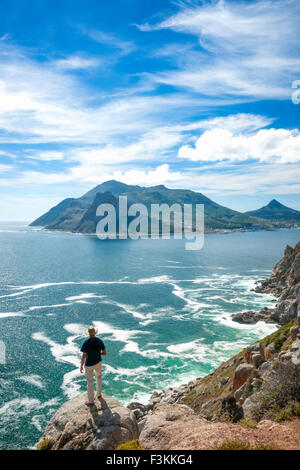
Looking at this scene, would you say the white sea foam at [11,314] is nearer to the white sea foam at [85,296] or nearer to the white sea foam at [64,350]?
the white sea foam at [64,350]

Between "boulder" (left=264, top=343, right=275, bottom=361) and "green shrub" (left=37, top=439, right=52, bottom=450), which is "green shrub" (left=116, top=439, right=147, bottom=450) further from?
"boulder" (left=264, top=343, right=275, bottom=361)

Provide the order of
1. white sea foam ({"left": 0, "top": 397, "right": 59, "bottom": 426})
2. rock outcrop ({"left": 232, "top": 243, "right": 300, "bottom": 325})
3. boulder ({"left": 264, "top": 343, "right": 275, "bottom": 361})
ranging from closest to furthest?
boulder ({"left": 264, "top": 343, "right": 275, "bottom": 361})
white sea foam ({"left": 0, "top": 397, "right": 59, "bottom": 426})
rock outcrop ({"left": 232, "top": 243, "right": 300, "bottom": 325})

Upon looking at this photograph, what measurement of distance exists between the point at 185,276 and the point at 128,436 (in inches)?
4351

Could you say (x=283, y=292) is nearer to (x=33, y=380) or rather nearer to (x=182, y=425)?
(x=33, y=380)

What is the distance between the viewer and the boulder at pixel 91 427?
39.4 ft

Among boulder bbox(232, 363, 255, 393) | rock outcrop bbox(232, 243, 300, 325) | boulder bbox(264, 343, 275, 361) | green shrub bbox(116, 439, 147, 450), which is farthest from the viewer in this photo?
rock outcrop bbox(232, 243, 300, 325)

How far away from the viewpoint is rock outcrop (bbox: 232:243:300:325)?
62.7 metres

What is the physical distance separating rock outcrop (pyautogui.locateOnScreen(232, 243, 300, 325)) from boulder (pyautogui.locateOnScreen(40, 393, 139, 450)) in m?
36.6

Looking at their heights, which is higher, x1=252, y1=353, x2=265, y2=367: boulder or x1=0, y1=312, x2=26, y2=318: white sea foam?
x1=252, y1=353, x2=265, y2=367: boulder

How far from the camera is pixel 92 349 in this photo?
46.0 ft

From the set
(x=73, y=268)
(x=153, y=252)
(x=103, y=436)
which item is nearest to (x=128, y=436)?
(x=103, y=436)

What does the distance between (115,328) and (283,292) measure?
51.3 meters

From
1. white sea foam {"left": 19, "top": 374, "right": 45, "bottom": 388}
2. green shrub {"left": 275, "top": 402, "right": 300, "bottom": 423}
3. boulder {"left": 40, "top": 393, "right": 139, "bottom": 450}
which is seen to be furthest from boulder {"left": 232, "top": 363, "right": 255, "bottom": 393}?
white sea foam {"left": 19, "top": 374, "right": 45, "bottom": 388}

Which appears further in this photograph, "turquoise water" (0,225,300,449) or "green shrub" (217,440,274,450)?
"turquoise water" (0,225,300,449)
